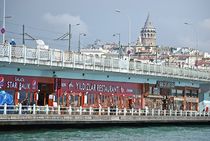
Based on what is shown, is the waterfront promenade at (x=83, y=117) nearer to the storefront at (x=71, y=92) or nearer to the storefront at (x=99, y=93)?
the storefront at (x=71, y=92)

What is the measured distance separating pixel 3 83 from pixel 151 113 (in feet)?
64.0

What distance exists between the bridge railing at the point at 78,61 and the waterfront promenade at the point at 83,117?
4.18 m

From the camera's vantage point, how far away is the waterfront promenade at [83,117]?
42938mm

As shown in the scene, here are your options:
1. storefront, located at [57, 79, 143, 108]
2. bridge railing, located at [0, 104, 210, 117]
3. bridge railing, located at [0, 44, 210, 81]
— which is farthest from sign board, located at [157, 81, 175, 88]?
bridge railing, located at [0, 104, 210, 117]

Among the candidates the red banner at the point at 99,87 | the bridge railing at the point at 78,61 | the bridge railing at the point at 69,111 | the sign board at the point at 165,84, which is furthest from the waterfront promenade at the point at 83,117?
the sign board at the point at 165,84

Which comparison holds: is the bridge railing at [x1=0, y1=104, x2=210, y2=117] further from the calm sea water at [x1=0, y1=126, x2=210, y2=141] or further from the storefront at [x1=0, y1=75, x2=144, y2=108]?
the storefront at [x1=0, y1=75, x2=144, y2=108]

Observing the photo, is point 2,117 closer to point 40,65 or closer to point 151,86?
point 40,65

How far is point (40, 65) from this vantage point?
160 ft

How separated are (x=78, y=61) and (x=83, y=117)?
6755 mm

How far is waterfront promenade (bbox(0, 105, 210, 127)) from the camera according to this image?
42.9 m

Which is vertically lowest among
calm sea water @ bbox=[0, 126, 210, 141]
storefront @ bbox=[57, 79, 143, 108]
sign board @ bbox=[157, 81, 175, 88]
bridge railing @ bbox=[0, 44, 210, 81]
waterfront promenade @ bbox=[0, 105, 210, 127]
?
calm sea water @ bbox=[0, 126, 210, 141]

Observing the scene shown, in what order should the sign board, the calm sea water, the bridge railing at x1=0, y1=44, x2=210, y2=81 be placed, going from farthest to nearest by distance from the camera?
the sign board
the bridge railing at x1=0, y1=44, x2=210, y2=81
the calm sea water

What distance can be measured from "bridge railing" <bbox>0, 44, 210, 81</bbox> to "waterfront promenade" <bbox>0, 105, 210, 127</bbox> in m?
4.18

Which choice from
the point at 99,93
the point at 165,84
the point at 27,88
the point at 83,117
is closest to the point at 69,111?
the point at 83,117
